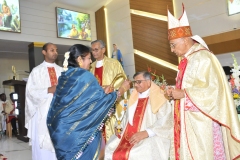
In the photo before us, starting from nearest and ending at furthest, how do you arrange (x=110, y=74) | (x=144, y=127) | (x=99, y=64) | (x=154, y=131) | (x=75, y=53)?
(x=75, y=53)
(x=154, y=131)
(x=144, y=127)
(x=110, y=74)
(x=99, y=64)

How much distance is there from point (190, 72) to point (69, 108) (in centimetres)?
118

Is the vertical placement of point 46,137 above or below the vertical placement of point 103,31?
below

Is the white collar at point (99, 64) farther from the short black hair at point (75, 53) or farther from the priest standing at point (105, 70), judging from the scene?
the short black hair at point (75, 53)

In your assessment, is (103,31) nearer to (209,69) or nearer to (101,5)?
(101,5)

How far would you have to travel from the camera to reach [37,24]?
888 cm

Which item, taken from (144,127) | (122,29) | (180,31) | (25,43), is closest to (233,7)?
(122,29)

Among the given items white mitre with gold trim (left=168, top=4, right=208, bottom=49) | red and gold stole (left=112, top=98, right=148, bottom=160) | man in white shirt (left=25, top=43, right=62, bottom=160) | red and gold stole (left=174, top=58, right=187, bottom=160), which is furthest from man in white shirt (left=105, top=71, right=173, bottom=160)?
man in white shirt (left=25, top=43, right=62, bottom=160)

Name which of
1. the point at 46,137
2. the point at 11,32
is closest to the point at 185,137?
the point at 46,137

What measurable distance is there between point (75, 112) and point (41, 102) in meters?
1.29

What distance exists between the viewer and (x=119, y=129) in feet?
10.00

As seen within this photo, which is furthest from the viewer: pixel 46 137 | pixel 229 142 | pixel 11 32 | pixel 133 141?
pixel 11 32

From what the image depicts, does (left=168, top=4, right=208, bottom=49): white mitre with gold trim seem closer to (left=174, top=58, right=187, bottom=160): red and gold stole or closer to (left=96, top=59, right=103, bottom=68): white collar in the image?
(left=174, top=58, right=187, bottom=160): red and gold stole

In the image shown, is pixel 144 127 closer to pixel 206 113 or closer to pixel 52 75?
pixel 206 113

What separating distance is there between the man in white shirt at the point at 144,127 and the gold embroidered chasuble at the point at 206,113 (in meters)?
0.53
